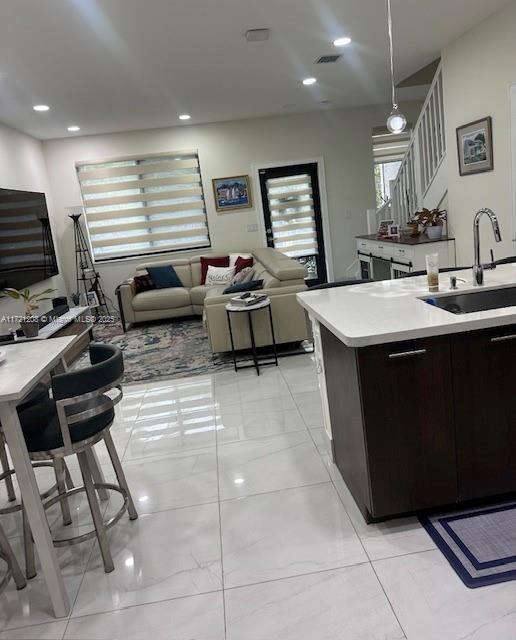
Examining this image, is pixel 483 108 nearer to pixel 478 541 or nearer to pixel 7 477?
pixel 478 541

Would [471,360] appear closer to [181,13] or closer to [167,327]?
[181,13]

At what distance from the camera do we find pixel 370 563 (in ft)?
6.42

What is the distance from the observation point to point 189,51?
4230mm

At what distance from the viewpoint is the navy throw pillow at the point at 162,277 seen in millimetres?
7305

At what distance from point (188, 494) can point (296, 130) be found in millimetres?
6608

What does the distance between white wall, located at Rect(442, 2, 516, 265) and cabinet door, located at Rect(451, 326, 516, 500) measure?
2990mm

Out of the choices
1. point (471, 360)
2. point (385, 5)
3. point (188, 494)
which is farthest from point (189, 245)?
point (471, 360)

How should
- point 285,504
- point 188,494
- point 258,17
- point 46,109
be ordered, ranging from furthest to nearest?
point 46,109, point 258,17, point 188,494, point 285,504

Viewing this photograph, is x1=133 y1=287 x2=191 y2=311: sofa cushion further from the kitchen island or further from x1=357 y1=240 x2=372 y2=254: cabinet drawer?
the kitchen island

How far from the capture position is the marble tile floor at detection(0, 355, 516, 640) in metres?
1.71

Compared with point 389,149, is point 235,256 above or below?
below

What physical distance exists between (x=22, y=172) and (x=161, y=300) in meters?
2.42

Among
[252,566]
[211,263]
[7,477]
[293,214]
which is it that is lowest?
[252,566]

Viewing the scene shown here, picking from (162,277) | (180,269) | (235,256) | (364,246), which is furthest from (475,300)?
(180,269)
